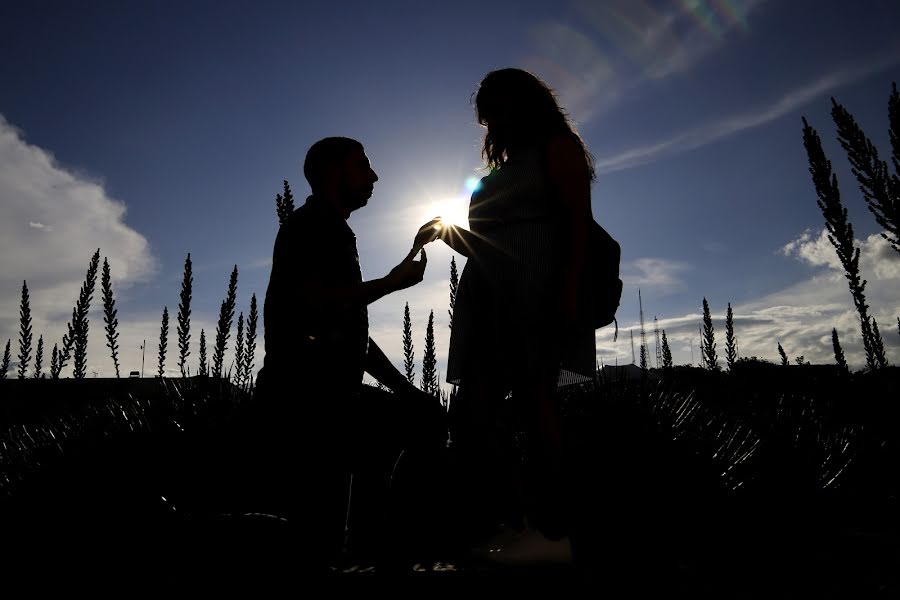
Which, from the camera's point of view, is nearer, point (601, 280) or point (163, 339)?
point (601, 280)

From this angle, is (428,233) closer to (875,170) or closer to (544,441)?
(544,441)

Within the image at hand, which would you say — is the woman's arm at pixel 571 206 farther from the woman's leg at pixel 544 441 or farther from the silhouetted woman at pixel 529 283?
the woman's leg at pixel 544 441

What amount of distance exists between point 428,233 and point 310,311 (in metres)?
0.61

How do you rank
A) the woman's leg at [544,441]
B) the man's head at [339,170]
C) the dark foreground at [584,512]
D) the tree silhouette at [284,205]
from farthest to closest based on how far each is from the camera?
the tree silhouette at [284,205] < the man's head at [339,170] < the woman's leg at [544,441] < the dark foreground at [584,512]

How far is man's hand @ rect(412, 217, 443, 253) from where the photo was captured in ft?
7.55

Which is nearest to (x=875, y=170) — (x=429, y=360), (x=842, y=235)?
(x=842, y=235)

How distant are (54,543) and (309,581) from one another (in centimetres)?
176

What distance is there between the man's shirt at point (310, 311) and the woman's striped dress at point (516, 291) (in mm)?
516

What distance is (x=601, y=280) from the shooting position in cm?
228

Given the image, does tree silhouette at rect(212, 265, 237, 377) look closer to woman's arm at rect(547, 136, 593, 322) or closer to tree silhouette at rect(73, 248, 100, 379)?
tree silhouette at rect(73, 248, 100, 379)

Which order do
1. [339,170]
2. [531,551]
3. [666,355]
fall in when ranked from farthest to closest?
1. [666,355]
2. [339,170]
3. [531,551]

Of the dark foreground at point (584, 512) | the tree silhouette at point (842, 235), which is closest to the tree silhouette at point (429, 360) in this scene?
the dark foreground at point (584, 512)

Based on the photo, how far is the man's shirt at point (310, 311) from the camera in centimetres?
211

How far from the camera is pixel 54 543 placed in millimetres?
2676
